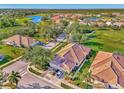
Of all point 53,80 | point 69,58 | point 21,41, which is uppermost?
point 21,41

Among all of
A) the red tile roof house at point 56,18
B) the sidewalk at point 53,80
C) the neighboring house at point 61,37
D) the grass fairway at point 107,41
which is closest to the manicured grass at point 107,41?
the grass fairway at point 107,41

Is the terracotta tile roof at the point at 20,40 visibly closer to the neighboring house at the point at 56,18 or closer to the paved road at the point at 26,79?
the paved road at the point at 26,79

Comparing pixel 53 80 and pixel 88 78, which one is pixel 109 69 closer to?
pixel 88 78

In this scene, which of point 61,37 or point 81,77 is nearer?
point 81,77

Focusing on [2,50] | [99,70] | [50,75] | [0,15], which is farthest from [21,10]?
[99,70]

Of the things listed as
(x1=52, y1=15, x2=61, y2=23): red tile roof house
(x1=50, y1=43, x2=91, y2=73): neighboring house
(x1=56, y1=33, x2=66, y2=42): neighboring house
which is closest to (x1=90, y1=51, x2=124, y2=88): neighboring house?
(x1=50, y1=43, x2=91, y2=73): neighboring house

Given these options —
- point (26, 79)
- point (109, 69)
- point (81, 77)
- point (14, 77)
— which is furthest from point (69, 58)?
point (14, 77)
